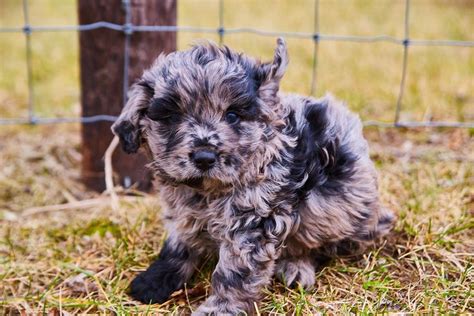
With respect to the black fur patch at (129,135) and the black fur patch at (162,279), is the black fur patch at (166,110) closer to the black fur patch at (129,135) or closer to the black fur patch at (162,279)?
the black fur patch at (129,135)

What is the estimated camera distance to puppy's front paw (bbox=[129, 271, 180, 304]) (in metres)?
3.53

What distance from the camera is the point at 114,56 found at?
4.81 metres

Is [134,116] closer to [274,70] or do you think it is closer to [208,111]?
[208,111]

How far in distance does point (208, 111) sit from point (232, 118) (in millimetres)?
134

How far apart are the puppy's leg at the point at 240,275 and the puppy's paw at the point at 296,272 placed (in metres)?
0.40

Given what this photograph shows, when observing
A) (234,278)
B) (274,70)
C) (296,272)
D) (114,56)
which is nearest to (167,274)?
(234,278)

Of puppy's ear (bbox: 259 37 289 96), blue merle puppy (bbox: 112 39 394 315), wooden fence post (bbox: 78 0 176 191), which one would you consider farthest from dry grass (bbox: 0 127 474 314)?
puppy's ear (bbox: 259 37 289 96)

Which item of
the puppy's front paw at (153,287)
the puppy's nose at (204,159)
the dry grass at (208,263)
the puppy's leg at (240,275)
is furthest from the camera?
the puppy's front paw at (153,287)

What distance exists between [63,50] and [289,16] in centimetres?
342

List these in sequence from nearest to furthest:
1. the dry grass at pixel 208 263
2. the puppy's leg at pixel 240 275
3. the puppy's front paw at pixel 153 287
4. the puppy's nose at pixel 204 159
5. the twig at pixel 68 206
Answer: the puppy's nose at pixel 204 159 → the puppy's leg at pixel 240 275 → the dry grass at pixel 208 263 → the puppy's front paw at pixel 153 287 → the twig at pixel 68 206

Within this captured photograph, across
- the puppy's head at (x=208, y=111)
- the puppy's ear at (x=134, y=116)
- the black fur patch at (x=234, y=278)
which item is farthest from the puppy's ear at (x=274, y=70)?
the black fur patch at (x=234, y=278)

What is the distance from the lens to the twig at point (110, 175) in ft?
15.6

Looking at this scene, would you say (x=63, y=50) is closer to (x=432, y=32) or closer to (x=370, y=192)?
(x=432, y=32)

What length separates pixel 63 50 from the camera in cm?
871
